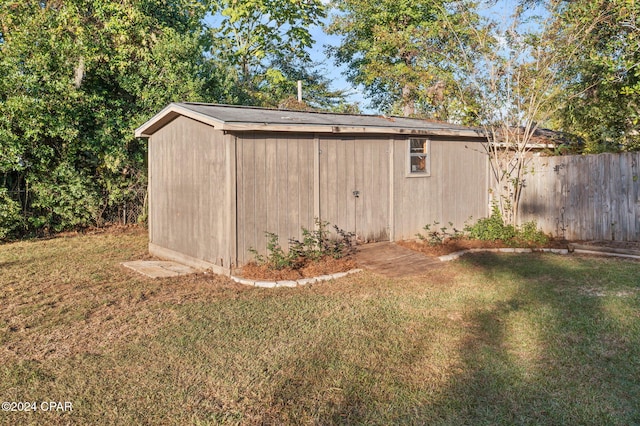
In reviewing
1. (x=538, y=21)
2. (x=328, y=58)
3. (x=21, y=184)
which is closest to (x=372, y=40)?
(x=328, y=58)

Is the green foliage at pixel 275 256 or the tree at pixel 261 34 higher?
the tree at pixel 261 34

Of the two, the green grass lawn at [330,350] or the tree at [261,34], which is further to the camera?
the tree at [261,34]

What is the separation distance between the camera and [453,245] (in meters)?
9.23

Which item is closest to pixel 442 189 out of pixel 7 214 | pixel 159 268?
pixel 159 268

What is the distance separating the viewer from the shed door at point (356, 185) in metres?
8.13

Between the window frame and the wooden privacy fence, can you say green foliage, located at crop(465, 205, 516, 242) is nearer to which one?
the wooden privacy fence

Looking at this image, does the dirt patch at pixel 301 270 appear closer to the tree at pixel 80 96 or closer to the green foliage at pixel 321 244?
the green foliage at pixel 321 244

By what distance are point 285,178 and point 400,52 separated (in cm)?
1518

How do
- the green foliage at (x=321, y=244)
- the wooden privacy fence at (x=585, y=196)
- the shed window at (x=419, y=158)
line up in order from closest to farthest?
the green foliage at (x=321, y=244) < the wooden privacy fence at (x=585, y=196) < the shed window at (x=419, y=158)

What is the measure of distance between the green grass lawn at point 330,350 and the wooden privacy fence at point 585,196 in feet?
9.06

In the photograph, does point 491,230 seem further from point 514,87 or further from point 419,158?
point 514,87

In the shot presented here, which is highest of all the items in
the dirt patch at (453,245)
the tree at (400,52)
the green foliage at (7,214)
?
the tree at (400,52)

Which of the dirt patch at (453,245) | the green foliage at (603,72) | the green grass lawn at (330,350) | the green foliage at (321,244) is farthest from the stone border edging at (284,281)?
the green foliage at (603,72)

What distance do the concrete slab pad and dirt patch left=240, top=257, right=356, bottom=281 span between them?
122cm
